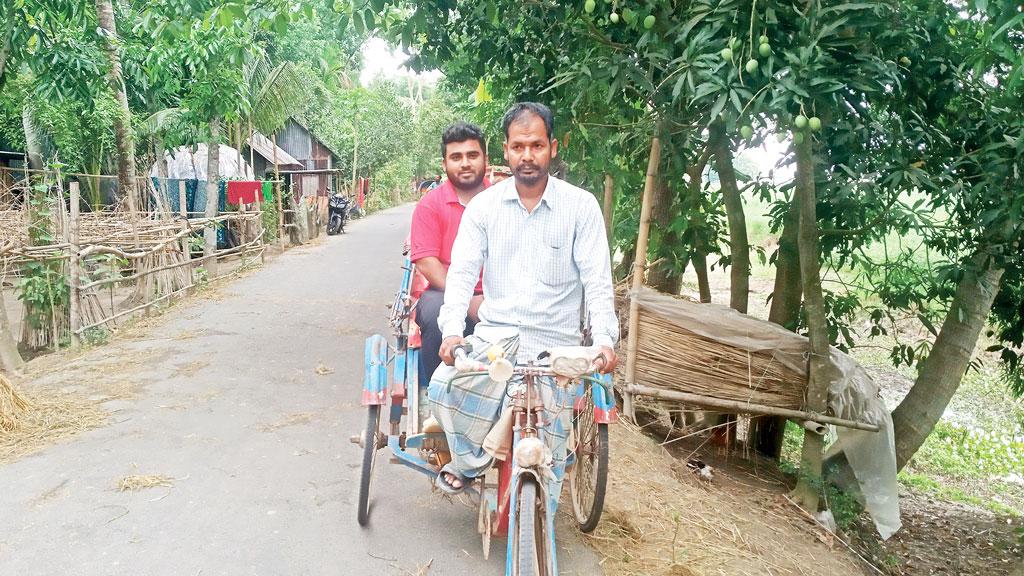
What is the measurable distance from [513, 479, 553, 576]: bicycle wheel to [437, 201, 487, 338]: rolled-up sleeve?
780 mm

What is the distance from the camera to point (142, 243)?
10.6 meters

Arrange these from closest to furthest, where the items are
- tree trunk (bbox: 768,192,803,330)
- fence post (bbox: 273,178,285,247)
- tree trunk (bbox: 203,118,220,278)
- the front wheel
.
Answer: tree trunk (bbox: 768,192,803,330), tree trunk (bbox: 203,118,220,278), fence post (bbox: 273,178,285,247), the front wheel

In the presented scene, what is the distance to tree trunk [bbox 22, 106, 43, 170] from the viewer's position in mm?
15697

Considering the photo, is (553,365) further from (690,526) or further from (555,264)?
(690,526)

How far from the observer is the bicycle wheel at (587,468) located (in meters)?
3.78

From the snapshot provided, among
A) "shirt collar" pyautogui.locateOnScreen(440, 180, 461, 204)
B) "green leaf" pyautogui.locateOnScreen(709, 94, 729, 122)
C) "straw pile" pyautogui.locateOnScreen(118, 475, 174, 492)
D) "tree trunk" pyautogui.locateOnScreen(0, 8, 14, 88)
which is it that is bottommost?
"straw pile" pyautogui.locateOnScreen(118, 475, 174, 492)

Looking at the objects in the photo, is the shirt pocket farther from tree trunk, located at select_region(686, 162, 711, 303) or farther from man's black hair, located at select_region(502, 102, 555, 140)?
tree trunk, located at select_region(686, 162, 711, 303)

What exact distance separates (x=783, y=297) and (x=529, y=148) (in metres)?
4.38

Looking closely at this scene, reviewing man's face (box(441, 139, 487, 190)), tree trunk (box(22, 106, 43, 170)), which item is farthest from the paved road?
tree trunk (box(22, 106, 43, 170))

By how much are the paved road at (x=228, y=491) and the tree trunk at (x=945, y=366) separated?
357cm

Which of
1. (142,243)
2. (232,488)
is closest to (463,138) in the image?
(232,488)

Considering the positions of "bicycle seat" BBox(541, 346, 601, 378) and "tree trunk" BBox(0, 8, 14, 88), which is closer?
"bicycle seat" BBox(541, 346, 601, 378)

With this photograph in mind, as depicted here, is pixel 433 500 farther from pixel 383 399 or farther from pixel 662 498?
pixel 662 498

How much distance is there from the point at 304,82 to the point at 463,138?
16.2 m
